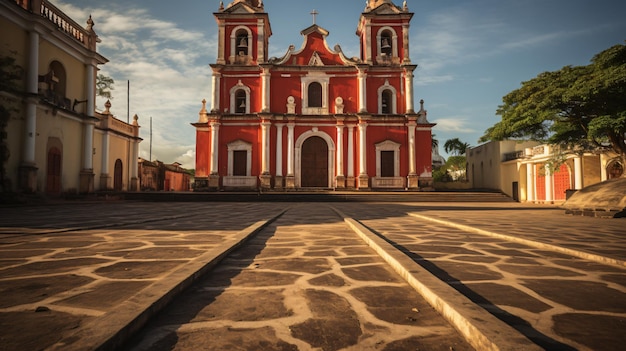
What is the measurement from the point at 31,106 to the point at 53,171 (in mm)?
2964

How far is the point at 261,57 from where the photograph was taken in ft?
72.6

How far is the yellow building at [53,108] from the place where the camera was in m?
12.6

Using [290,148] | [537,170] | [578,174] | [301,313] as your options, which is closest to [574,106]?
[578,174]

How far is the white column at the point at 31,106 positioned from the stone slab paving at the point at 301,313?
14494mm

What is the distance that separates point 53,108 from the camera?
14141 millimetres

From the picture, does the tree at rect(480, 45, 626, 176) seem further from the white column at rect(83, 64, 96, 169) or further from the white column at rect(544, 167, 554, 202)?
the white column at rect(83, 64, 96, 169)

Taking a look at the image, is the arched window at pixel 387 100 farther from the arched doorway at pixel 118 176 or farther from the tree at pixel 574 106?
the arched doorway at pixel 118 176

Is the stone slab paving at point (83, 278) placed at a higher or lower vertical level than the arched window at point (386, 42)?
lower

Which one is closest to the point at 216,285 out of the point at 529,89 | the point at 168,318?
the point at 168,318

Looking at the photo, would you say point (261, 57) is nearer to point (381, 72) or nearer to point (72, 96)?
point (381, 72)

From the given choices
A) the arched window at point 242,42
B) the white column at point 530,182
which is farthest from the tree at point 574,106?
the arched window at point 242,42

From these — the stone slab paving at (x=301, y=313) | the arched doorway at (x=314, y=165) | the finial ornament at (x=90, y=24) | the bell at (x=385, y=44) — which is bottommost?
the stone slab paving at (x=301, y=313)

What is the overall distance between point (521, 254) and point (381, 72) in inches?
797

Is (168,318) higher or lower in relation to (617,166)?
lower
